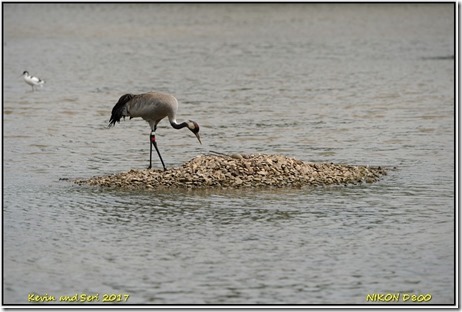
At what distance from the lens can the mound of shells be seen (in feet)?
49.6

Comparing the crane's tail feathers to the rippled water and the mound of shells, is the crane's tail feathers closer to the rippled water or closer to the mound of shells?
the rippled water

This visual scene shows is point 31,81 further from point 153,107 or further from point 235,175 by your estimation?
point 235,175

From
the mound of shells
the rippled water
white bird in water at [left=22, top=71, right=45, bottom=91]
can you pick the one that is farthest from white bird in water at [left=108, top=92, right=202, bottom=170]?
white bird in water at [left=22, top=71, right=45, bottom=91]

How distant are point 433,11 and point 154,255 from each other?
55270mm

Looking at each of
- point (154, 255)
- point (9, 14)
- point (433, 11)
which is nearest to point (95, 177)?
point (154, 255)

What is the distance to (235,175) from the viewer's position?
50.0ft

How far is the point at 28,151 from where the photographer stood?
1892cm

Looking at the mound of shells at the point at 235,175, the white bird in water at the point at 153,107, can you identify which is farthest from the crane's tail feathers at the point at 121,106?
the mound of shells at the point at 235,175

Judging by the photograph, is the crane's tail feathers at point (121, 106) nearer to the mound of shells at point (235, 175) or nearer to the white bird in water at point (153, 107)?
the white bird in water at point (153, 107)

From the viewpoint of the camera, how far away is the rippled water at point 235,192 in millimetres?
10836

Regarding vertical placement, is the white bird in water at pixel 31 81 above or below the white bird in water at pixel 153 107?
below

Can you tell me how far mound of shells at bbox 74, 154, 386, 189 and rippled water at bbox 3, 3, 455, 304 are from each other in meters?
0.31

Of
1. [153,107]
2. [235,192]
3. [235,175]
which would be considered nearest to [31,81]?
[153,107]

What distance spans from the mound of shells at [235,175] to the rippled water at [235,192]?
312 millimetres
